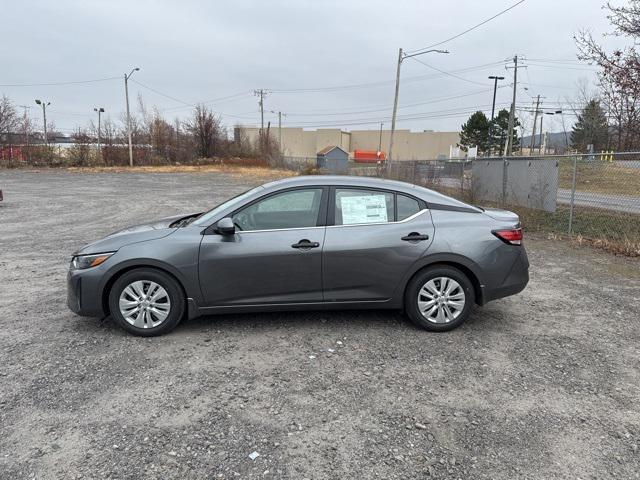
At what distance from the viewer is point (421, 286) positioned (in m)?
4.53

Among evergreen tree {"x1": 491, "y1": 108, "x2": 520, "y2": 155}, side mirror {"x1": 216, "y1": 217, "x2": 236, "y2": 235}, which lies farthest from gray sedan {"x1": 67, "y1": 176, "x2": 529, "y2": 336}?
evergreen tree {"x1": 491, "y1": 108, "x2": 520, "y2": 155}

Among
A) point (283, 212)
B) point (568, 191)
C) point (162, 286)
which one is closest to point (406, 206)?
point (283, 212)

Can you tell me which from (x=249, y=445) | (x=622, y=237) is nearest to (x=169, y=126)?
(x=622, y=237)

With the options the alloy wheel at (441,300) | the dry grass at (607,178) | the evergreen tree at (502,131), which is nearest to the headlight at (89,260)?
the alloy wheel at (441,300)

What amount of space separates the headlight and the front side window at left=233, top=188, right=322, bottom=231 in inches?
49.6

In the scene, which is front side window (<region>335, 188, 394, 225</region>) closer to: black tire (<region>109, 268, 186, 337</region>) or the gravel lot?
the gravel lot

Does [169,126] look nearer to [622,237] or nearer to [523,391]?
[622,237]

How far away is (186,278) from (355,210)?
5.76ft

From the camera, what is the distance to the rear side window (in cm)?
462

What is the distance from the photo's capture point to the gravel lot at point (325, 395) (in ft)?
8.86

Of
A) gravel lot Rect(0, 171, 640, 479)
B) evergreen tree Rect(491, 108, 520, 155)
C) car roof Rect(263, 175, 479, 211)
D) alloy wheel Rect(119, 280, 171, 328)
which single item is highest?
evergreen tree Rect(491, 108, 520, 155)

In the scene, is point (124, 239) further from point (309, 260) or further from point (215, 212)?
point (309, 260)

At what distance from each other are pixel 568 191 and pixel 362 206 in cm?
1142

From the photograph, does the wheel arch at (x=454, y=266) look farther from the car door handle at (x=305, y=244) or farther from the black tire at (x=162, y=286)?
the black tire at (x=162, y=286)
